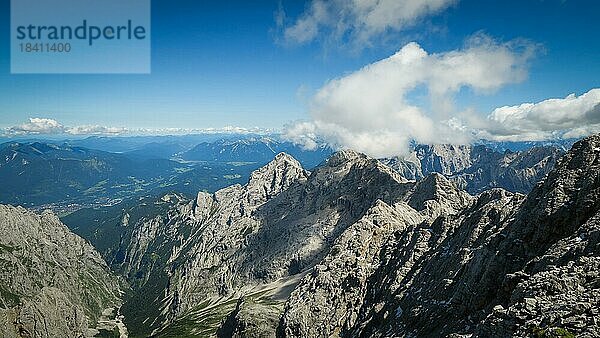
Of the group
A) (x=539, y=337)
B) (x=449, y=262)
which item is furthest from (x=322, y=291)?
(x=539, y=337)

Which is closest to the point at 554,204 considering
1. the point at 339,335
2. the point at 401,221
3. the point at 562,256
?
the point at 562,256

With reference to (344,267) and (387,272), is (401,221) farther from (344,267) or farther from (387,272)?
(387,272)

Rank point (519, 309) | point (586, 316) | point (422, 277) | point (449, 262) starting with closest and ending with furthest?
point (586, 316) < point (519, 309) < point (449, 262) < point (422, 277)

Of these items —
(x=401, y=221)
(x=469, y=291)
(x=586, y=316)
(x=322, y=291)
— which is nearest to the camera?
(x=586, y=316)

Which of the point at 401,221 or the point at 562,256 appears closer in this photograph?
the point at 562,256

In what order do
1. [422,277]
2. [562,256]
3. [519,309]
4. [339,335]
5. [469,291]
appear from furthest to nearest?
[339,335]
[422,277]
[469,291]
[562,256]
[519,309]

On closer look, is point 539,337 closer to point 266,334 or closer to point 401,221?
point 266,334

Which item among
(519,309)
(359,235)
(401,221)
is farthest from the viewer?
(401,221)

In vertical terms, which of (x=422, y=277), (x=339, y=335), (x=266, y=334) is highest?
(x=422, y=277)

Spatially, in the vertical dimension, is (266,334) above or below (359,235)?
below
